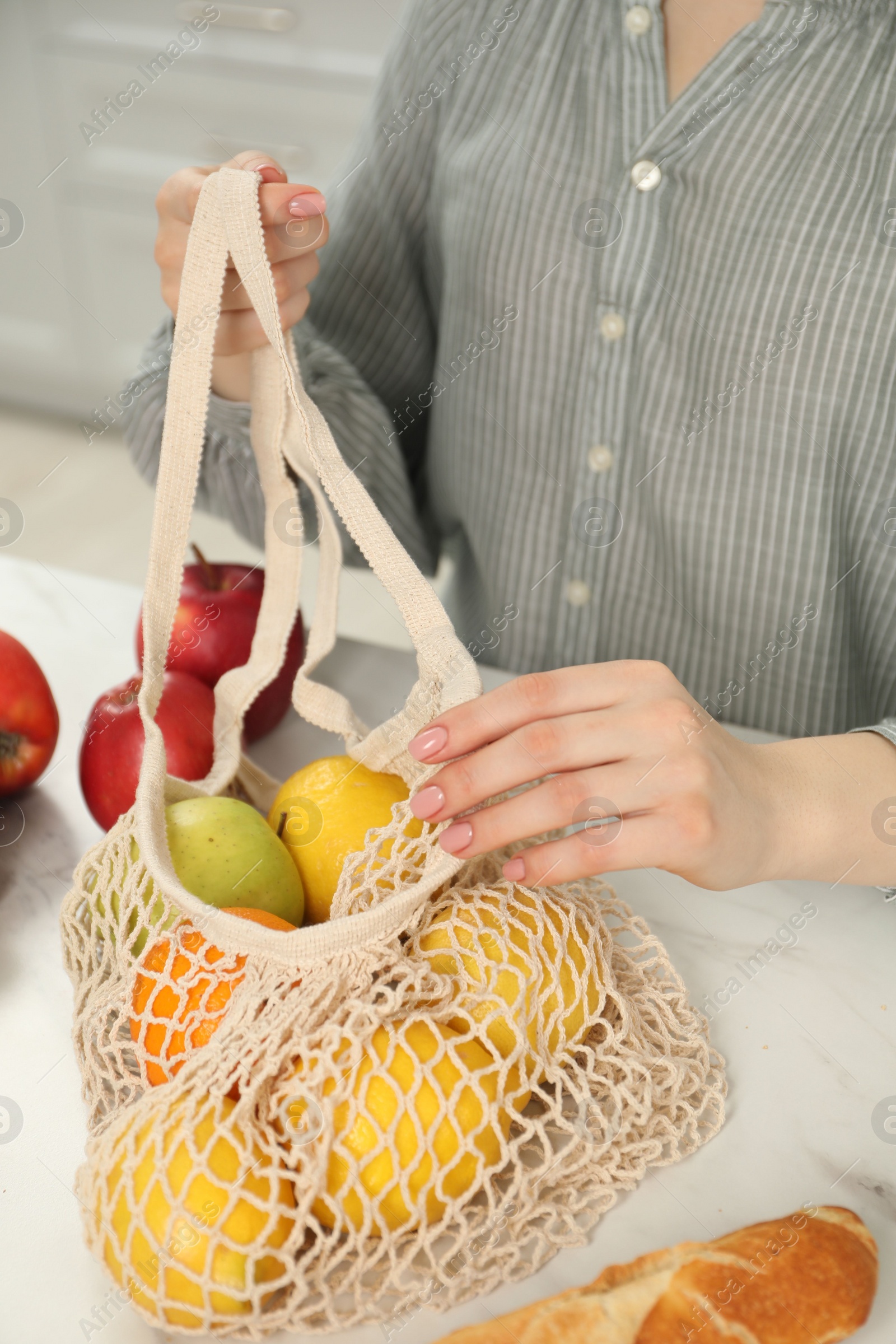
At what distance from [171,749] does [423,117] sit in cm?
54

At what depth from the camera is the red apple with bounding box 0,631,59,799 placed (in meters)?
0.56

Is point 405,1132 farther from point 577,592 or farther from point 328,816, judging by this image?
point 577,592

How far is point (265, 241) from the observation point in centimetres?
53

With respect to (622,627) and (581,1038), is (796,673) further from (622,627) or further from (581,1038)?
(581,1038)

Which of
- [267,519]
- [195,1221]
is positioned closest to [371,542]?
[267,519]

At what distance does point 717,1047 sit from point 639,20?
66 centimetres

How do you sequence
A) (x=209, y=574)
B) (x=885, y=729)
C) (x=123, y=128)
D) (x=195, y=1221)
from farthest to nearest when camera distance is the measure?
1. (x=123, y=128)
2. (x=209, y=574)
3. (x=885, y=729)
4. (x=195, y=1221)

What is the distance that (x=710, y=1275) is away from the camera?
0.37 meters

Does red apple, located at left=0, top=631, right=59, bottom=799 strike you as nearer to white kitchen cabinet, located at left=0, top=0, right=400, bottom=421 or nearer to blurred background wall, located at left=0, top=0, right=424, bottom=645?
blurred background wall, located at left=0, top=0, right=424, bottom=645

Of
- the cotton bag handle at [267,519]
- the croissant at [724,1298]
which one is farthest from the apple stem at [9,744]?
the croissant at [724,1298]

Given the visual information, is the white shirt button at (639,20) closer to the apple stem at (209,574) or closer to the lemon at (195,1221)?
the apple stem at (209,574)

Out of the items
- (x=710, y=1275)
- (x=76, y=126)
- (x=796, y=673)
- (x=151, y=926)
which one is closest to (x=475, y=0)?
(x=796, y=673)

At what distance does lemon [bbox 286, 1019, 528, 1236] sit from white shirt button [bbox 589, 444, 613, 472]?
1.71 ft

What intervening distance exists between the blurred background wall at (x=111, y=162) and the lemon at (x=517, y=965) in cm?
145
